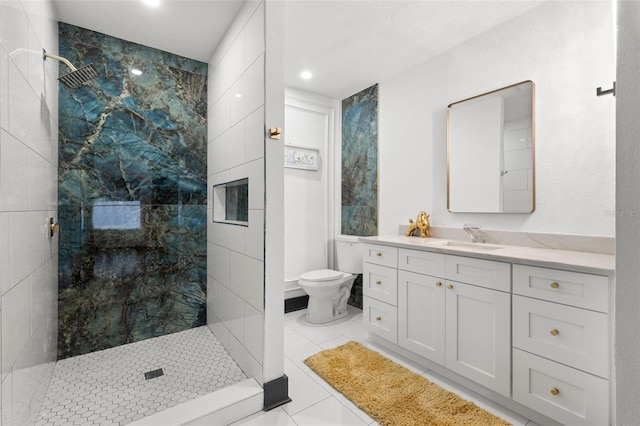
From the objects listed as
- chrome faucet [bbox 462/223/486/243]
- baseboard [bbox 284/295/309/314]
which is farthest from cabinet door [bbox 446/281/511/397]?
baseboard [bbox 284/295/309/314]

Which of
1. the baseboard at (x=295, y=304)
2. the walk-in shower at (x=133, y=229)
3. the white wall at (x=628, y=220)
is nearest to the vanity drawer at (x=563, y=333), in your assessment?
the white wall at (x=628, y=220)

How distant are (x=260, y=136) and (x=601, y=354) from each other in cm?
194

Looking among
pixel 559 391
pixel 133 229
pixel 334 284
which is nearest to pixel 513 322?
pixel 559 391

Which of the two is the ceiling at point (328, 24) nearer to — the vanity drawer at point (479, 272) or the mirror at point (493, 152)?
the mirror at point (493, 152)

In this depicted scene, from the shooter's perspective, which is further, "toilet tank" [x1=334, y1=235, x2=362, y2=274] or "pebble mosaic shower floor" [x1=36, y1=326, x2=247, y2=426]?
"toilet tank" [x1=334, y1=235, x2=362, y2=274]

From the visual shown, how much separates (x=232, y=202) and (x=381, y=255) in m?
1.19

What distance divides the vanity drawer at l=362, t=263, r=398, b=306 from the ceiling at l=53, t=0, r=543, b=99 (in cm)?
178

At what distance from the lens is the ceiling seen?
197 centimetres

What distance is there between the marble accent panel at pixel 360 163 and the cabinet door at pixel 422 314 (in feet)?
3.65

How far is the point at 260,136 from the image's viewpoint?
5.76ft

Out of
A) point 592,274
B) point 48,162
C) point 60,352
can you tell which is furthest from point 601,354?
point 60,352

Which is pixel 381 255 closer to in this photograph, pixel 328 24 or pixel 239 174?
pixel 239 174

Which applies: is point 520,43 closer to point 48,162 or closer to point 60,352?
point 48,162

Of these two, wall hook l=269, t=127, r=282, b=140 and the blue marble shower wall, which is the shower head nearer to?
the blue marble shower wall
